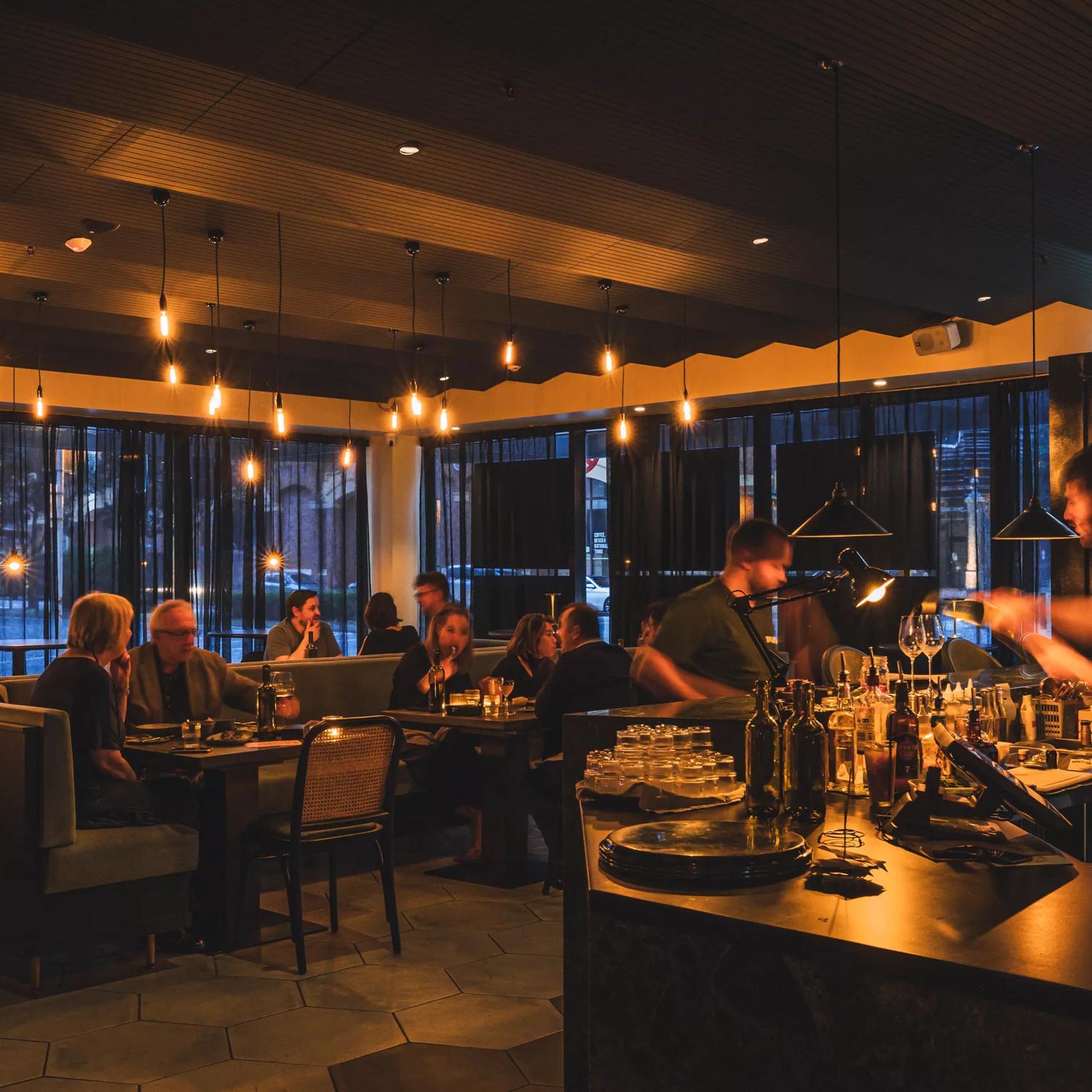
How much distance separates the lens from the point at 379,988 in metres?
4.36

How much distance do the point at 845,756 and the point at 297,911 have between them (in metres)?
2.38

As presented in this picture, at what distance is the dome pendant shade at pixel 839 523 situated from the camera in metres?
4.53

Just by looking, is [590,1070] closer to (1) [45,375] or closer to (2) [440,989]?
(2) [440,989]

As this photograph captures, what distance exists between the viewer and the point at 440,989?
14.2 ft

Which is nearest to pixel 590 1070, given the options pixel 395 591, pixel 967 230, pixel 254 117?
pixel 254 117

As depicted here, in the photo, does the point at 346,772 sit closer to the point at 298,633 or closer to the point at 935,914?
the point at 935,914

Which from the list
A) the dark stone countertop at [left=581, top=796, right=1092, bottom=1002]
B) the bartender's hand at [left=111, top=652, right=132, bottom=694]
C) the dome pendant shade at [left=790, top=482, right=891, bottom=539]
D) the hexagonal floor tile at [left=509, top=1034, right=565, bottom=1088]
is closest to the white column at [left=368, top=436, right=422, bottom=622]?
the bartender's hand at [left=111, top=652, right=132, bottom=694]

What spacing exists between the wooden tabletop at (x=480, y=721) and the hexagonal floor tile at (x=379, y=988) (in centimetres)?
140

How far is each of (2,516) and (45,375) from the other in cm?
129

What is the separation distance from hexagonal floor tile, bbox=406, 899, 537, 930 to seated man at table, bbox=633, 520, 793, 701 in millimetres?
1559

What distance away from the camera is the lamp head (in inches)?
113

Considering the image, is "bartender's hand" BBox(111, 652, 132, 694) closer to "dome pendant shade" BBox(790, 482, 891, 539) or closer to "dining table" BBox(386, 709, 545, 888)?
"dining table" BBox(386, 709, 545, 888)

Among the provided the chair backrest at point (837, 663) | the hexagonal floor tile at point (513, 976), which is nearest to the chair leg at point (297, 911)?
the hexagonal floor tile at point (513, 976)

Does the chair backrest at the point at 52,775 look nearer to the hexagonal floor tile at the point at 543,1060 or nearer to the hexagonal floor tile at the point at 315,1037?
the hexagonal floor tile at the point at 315,1037
